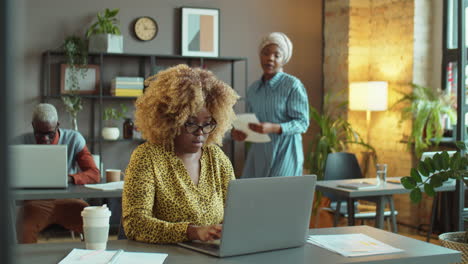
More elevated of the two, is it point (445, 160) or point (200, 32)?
point (200, 32)

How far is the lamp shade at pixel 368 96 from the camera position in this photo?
5887 millimetres

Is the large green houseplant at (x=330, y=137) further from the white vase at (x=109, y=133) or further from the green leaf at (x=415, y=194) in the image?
the green leaf at (x=415, y=194)

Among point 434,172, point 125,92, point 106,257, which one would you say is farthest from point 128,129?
point 106,257

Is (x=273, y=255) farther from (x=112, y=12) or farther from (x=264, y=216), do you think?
(x=112, y=12)

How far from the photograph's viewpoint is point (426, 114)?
5.59 m

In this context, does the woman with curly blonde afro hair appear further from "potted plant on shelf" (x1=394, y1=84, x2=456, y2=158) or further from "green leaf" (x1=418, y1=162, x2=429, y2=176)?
"potted plant on shelf" (x1=394, y1=84, x2=456, y2=158)

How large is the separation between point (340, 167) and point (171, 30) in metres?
2.43

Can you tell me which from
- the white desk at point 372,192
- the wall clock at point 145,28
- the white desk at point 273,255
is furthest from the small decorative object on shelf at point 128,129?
the white desk at point 273,255

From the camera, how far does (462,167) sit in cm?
279

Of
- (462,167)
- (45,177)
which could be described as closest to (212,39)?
(45,177)

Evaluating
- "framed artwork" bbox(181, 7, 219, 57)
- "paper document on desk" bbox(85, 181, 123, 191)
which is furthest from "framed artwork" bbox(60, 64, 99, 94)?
"paper document on desk" bbox(85, 181, 123, 191)

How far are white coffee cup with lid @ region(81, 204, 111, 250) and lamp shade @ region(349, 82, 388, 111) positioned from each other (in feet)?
14.8

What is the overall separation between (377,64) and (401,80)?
45 cm

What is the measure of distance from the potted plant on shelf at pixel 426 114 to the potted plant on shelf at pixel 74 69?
10.5 feet
